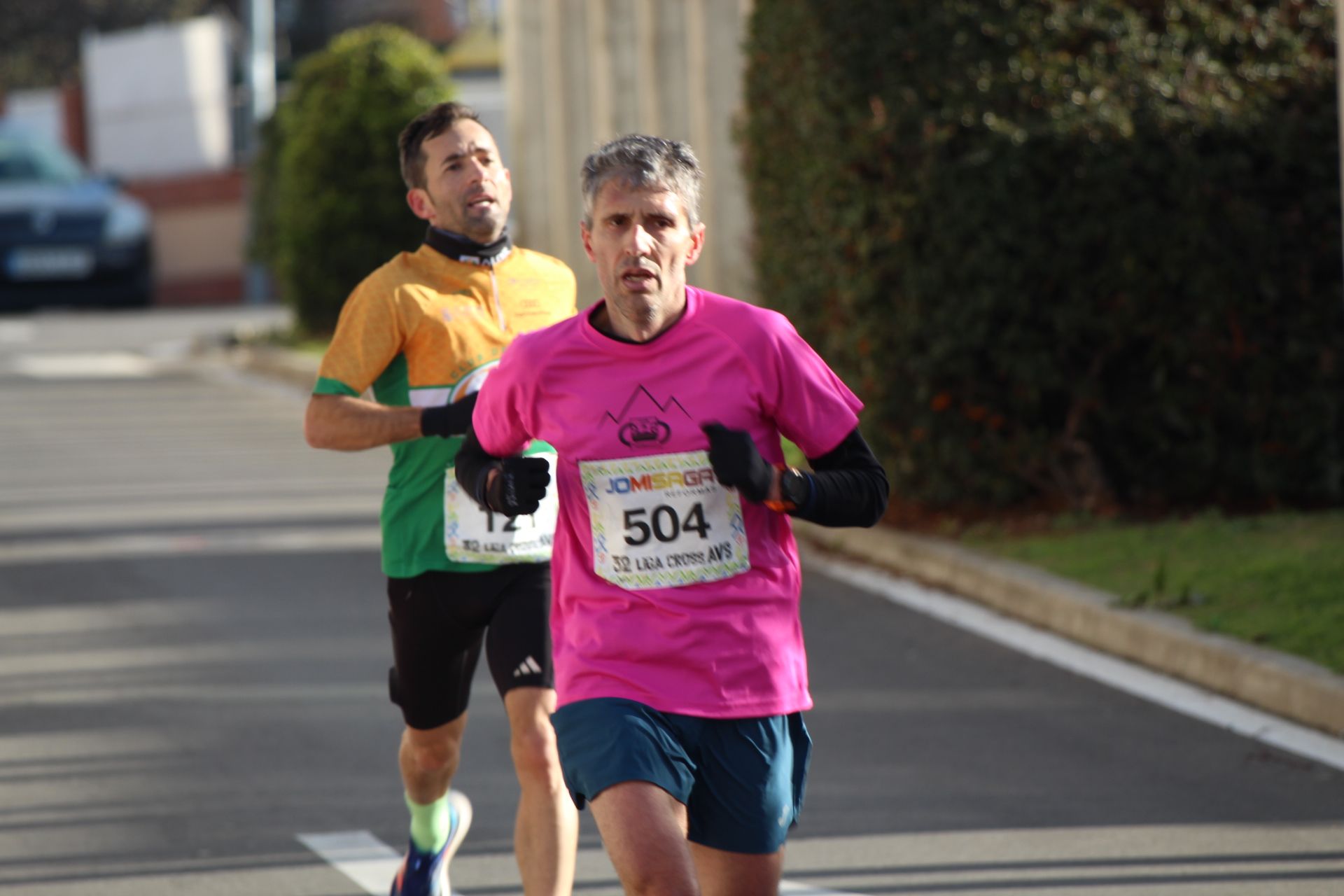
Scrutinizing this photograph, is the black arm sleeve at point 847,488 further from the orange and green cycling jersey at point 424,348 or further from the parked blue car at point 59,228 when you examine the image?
the parked blue car at point 59,228

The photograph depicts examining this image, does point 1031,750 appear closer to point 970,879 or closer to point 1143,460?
point 970,879

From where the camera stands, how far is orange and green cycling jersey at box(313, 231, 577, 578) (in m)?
5.10

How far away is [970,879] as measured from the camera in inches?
219

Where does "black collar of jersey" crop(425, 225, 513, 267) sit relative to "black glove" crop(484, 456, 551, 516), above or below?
above

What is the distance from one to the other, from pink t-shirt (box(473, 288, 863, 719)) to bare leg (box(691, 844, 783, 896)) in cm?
26

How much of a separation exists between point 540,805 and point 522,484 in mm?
1138

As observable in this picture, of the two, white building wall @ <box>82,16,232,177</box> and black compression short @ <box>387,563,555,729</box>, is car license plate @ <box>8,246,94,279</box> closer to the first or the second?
white building wall @ <box>82,16,232,177</box>

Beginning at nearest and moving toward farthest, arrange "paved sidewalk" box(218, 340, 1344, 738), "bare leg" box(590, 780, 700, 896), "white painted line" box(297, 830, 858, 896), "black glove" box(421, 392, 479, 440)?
1. "bare leg" box(590, 780, 700, 896)
2. "black glove" box(421, 392, 479, 440)
3. "white painted line" box(297, 830, 858, 896)
4. "paved sidewalk" box(218, 340, 1344, 738)

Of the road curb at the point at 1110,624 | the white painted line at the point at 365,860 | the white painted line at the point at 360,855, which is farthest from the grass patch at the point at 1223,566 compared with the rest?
the white painted line at the point at 360,855

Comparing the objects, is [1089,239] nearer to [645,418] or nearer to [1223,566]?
[1223,566]

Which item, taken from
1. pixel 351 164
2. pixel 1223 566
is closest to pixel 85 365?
pixel 351 164

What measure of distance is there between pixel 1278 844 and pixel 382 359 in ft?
9.00

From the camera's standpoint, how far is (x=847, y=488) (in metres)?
3.83

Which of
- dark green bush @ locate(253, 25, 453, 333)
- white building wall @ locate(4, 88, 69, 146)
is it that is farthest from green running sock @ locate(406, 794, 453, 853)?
white building wall @ locate(4, 88, 69, 146)
